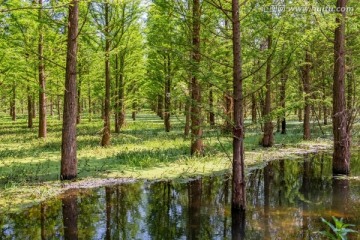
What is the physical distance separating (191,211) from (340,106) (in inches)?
257

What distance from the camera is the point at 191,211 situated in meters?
7.97

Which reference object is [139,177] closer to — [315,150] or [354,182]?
[354,182]

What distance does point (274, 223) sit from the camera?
706cm

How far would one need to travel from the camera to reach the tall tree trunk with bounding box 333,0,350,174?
36.7 ft

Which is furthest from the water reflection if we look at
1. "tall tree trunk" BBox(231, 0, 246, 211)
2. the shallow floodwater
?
"tall tree trunk" BBox(231, 0, 246, 211)

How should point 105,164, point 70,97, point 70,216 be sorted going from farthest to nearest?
1. point 105,164
2. point 70,97
3. point 70,216

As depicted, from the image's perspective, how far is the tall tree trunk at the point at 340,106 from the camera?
11172 mm

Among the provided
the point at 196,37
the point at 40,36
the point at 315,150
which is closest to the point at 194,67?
the point at 196,37

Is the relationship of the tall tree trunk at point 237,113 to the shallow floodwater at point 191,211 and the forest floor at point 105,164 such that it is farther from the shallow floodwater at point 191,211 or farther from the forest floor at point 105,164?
the shallow floodwater at point 191,211

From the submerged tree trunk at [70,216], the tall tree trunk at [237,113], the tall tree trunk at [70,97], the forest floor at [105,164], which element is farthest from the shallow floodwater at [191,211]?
the tall tree trunk at [70,97]

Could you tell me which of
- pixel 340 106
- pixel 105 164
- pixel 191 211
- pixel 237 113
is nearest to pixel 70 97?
pixel 105 164

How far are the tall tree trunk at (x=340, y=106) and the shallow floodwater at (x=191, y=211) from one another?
0.82 meters

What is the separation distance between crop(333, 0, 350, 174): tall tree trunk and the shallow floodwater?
0.82 metres

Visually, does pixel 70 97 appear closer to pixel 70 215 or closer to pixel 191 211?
pixel 70 215
